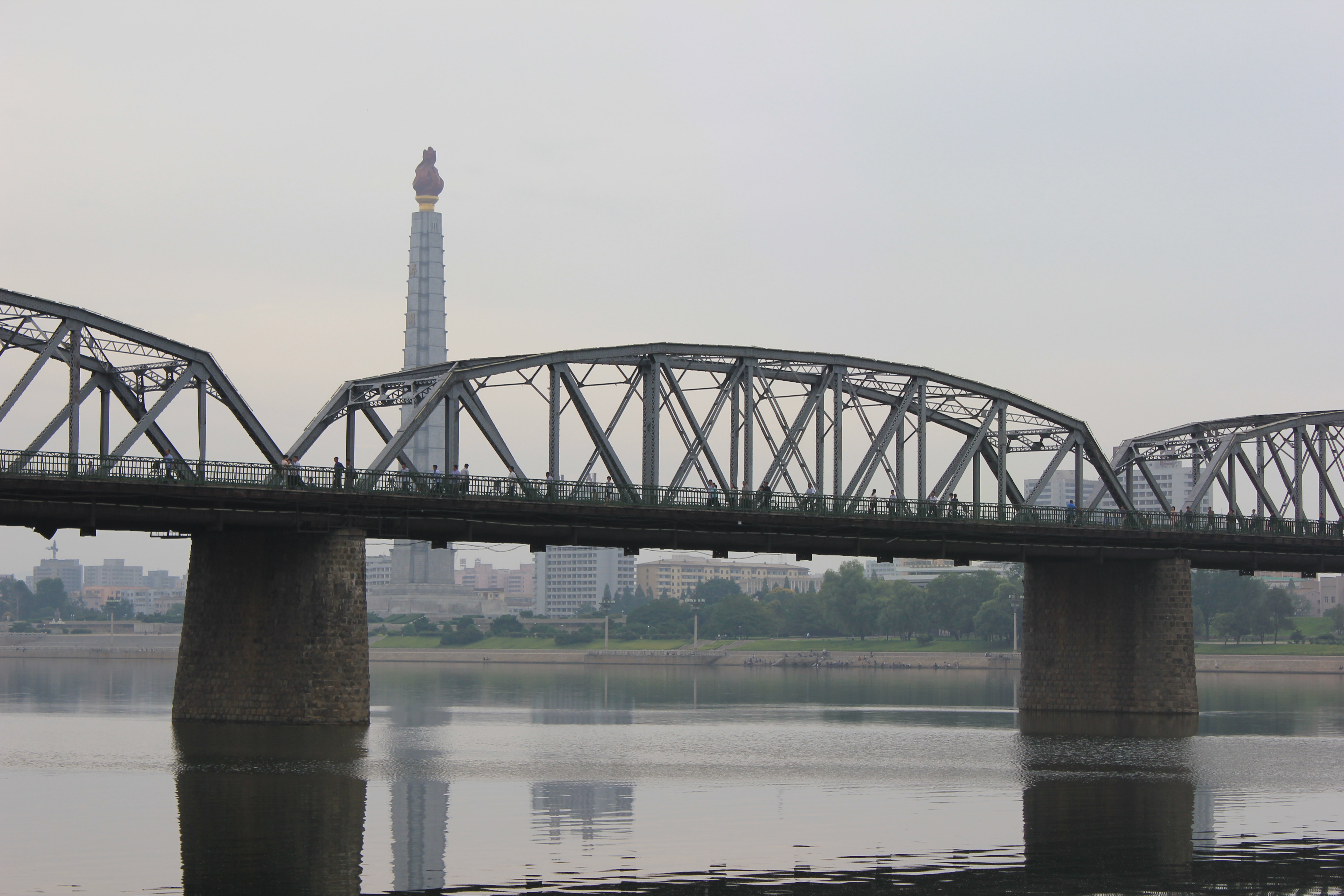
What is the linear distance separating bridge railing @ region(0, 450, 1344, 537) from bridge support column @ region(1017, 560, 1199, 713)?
9.41ft

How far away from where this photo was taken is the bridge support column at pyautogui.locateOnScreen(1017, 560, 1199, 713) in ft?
284

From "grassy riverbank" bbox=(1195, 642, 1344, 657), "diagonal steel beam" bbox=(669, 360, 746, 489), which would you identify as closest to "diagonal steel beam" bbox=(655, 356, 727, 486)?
"diagonal steel beam" bbox=(669, 360, 746, 489)

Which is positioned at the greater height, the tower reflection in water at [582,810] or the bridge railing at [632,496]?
the bridge railing at [632,496]

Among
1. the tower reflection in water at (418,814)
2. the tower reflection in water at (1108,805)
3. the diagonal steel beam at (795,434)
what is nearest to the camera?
the tower reflection in water at (418,814)

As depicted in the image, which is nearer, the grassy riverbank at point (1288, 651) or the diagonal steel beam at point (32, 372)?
the diagonal steel beam at point (32, 372)

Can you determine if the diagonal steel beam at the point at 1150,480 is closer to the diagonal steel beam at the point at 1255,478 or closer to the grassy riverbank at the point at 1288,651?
the diagonal steel beam at the point at 1255,478

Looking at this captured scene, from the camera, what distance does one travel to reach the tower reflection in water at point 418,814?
110 ft

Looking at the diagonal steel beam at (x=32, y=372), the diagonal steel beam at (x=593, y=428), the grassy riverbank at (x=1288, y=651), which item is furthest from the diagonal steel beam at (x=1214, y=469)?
the grassy riverbank at (x=1288, y=651)

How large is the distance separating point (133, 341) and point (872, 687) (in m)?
92.6

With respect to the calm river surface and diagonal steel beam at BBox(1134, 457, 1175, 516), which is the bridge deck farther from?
the calm river surface

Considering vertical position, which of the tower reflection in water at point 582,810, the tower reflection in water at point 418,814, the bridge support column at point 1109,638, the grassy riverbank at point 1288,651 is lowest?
the grassy riverbank at point 1288,651

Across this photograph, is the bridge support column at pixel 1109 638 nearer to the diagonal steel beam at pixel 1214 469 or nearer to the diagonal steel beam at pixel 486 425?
the diagonal steel beam at pixel 1214 469

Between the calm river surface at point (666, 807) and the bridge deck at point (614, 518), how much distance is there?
26.9 feet

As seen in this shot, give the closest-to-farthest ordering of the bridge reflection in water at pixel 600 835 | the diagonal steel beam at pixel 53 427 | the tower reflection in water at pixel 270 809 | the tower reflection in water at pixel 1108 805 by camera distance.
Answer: the tower reflection in water at pixel 270 809 < the bridge reflection in water at pixel 600 835 < the tower reflection in water at pixel 1108 805 < the diagonal steel beam at pixel 53 427
